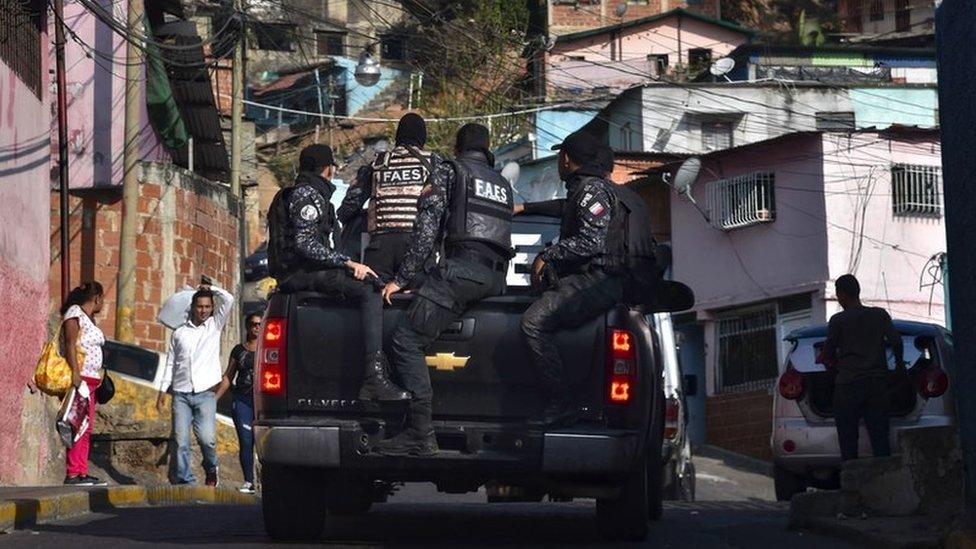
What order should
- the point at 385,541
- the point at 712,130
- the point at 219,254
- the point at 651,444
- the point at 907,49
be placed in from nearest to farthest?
the point at 385,541
the point at 651,444
the point at 219,254
the point at 712,130
the point at 907,49

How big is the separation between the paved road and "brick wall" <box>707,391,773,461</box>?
1888 cm

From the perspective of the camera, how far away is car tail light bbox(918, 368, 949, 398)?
13633mm

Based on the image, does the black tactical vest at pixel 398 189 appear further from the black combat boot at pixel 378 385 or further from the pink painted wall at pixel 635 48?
the pink painted wall at pixel 635 48

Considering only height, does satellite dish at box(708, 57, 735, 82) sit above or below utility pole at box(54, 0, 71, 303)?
above

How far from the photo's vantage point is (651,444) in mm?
9953

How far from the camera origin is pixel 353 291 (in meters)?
8.74

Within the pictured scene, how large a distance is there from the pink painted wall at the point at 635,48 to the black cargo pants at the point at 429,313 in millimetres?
45544

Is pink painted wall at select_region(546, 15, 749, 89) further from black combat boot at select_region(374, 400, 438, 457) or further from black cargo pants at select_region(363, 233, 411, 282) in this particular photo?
black combat boot at select_region(374, 400, 438, 457)

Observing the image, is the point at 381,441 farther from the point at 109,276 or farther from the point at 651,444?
the point at 109,276

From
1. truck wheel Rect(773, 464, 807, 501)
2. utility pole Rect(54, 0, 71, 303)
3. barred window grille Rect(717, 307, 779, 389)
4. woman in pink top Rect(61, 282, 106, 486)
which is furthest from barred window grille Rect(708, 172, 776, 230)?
woman in pink top Rect(61, 282, 106, 486)

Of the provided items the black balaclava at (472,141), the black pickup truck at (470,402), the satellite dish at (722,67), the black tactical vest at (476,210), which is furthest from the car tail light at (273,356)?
the satellite dish at (722,67)

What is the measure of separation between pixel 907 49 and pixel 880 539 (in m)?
42.4

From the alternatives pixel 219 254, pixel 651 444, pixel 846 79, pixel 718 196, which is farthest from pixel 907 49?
pixel 651 444

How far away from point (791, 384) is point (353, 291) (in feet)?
21.4
